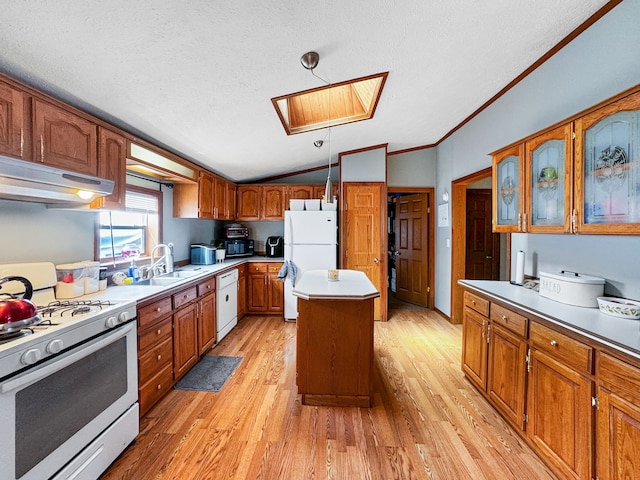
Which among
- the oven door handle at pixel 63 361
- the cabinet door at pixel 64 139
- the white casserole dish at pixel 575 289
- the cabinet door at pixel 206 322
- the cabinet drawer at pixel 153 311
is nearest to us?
the oven door handle at pixel 63 361

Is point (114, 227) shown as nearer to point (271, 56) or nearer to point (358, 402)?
point (271, 56)

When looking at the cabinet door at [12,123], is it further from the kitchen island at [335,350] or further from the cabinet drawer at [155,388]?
the kitchen island at [335,350]

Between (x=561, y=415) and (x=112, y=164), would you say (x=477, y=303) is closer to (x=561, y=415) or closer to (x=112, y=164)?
(x=561, y=415)

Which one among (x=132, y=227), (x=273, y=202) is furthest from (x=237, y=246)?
(x=132, y=227)

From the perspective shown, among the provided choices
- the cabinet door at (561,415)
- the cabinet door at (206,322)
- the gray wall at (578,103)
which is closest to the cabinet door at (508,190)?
the gray wall at (578,103)

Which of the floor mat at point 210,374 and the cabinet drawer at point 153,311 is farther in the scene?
the floor mat at point 210,374

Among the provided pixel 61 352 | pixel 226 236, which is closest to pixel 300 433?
pixel 61 352

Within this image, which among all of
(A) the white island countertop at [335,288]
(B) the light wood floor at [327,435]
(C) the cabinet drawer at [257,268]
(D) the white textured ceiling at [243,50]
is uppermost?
(D) the white textured ceiling at [243,50]

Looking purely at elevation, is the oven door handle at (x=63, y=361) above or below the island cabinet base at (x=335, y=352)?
above

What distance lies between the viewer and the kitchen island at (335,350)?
2.10m

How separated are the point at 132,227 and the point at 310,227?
211 centimetres

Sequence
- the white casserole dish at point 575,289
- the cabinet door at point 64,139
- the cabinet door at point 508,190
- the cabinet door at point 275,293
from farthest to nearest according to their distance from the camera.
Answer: the cabinet door at point 275,293
the cabinet door at point 508,190
the white casserole dish at point 575,289
the cabinet door at point 64,139

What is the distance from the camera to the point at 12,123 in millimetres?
1390

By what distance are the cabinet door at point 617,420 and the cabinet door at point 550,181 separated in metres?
0.83
